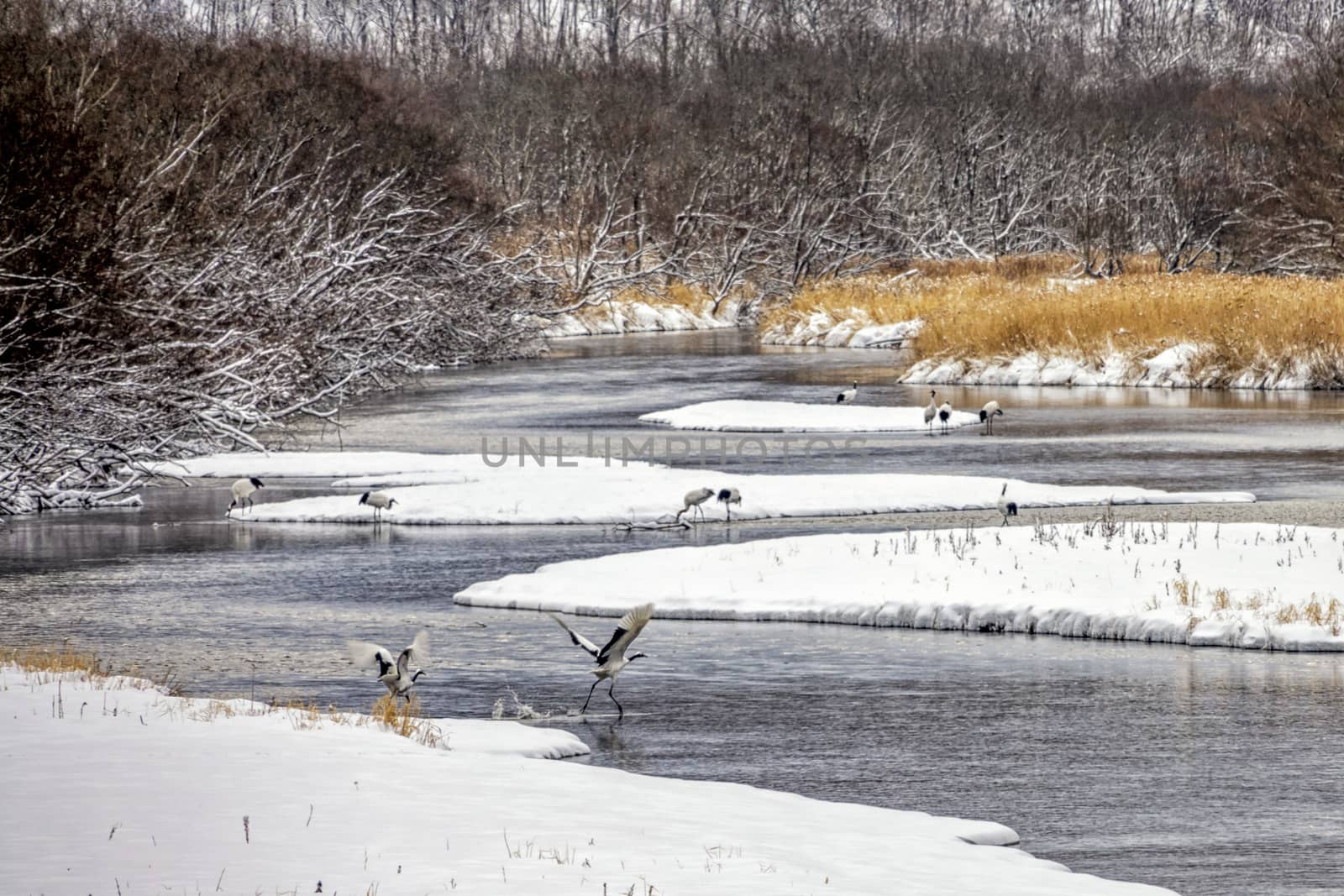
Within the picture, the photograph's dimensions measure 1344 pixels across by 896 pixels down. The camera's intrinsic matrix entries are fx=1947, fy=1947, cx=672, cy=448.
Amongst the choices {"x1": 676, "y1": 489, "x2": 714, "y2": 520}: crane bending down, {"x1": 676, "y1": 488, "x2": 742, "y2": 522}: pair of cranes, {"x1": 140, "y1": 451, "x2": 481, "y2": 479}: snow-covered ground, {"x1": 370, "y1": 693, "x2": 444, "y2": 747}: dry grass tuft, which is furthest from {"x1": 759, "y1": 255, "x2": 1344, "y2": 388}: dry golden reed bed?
{"x1": 370, "y1": 693, "x2": 444, "y2": 747}: dry grass tuft

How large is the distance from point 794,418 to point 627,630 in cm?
2565

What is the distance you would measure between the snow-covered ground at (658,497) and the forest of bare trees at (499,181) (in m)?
2.72

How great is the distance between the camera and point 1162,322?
1834 inches

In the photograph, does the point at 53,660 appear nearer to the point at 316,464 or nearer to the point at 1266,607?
the point at 1266,607

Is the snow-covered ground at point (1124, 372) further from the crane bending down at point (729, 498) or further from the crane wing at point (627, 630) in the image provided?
the crane wing at point (627, 630)

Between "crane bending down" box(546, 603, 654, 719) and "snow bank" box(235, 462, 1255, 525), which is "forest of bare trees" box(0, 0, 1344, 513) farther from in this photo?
"crane bending down" box(546, 603, 654, 719)

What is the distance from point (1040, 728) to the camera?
1285 centimetres

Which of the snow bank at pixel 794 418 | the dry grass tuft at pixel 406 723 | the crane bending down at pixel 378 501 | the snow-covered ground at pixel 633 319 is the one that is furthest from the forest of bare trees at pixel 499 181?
the dry grass tuft at pixel 406 723

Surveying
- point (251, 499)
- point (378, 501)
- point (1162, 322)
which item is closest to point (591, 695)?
point (378, 501)

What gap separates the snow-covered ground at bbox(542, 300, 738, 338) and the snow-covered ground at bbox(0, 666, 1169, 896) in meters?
58.5

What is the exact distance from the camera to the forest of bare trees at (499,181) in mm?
24875

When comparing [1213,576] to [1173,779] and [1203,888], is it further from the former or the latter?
[1203,888]

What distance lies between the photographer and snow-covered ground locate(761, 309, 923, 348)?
6172cm

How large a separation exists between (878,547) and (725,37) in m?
107
